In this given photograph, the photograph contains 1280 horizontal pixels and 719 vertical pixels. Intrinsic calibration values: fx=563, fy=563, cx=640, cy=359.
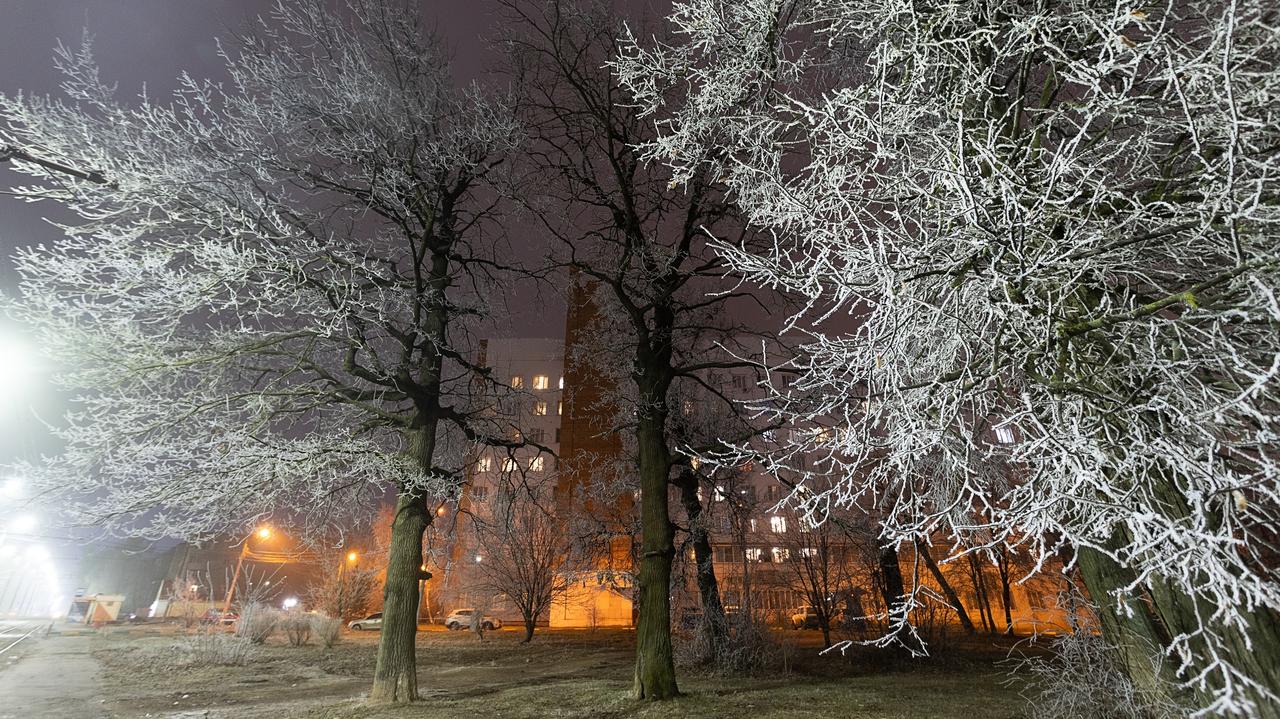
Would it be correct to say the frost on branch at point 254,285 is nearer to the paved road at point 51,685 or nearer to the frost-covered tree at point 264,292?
the frost-covered tree at point 264,292

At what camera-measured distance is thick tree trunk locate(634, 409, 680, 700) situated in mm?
8242

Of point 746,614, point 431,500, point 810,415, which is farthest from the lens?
point 746,614

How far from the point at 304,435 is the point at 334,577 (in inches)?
926

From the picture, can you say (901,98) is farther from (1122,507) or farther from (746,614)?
(746,614)

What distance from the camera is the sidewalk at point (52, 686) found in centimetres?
862

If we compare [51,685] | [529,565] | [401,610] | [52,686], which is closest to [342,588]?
[529,565]

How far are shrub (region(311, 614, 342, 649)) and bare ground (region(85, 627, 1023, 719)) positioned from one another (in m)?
1.61

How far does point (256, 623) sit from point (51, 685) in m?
7.29

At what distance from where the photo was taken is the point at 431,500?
32.7ft

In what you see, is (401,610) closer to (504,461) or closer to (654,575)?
(504,461)

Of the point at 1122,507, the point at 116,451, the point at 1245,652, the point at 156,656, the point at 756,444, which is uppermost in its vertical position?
the point at 756,444

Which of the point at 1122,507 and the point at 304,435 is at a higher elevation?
the point at 304,435

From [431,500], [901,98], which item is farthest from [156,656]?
[901,98]

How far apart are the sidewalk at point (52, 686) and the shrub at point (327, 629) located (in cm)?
581
